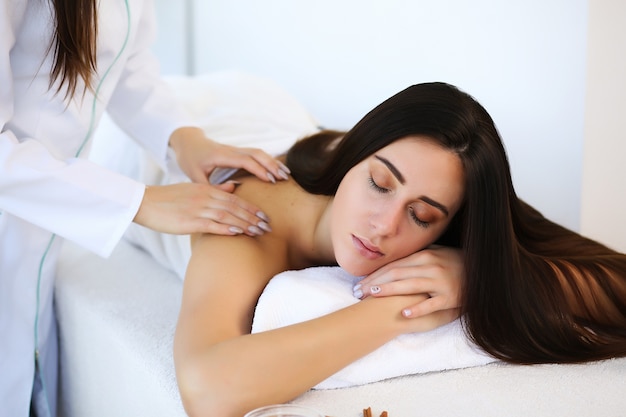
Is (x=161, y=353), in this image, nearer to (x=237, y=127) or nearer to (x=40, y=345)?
(x=40, y=345)

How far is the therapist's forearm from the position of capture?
1.17m

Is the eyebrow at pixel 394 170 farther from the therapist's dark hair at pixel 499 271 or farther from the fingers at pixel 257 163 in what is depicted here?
the fingers at pixel 257 163

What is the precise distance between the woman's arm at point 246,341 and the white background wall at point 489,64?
2.88 feet

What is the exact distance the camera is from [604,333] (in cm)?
148

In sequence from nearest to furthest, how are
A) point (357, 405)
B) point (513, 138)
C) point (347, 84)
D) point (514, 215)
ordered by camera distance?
point (357, 405) < point (514, 215) < point (513, 138) < point (347, 84)

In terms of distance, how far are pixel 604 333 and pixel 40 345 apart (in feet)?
3.87

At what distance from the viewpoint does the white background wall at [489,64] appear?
6.68ft

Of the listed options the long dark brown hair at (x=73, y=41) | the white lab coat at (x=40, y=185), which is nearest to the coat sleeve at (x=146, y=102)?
the white lab coat at (x=40, y=185)

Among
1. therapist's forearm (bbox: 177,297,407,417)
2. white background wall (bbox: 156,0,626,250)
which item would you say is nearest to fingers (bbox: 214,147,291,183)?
therapist's forearm (bbox: 177,297,407,417)

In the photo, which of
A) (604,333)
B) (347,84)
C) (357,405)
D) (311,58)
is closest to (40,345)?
(357,405)

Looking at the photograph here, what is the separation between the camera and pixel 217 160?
173 cm

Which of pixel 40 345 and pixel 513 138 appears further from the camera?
pixel 513 138

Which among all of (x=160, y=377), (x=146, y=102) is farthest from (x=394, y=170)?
(x=146, y=102)

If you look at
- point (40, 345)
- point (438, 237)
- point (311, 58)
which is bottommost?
point (40, 345)
